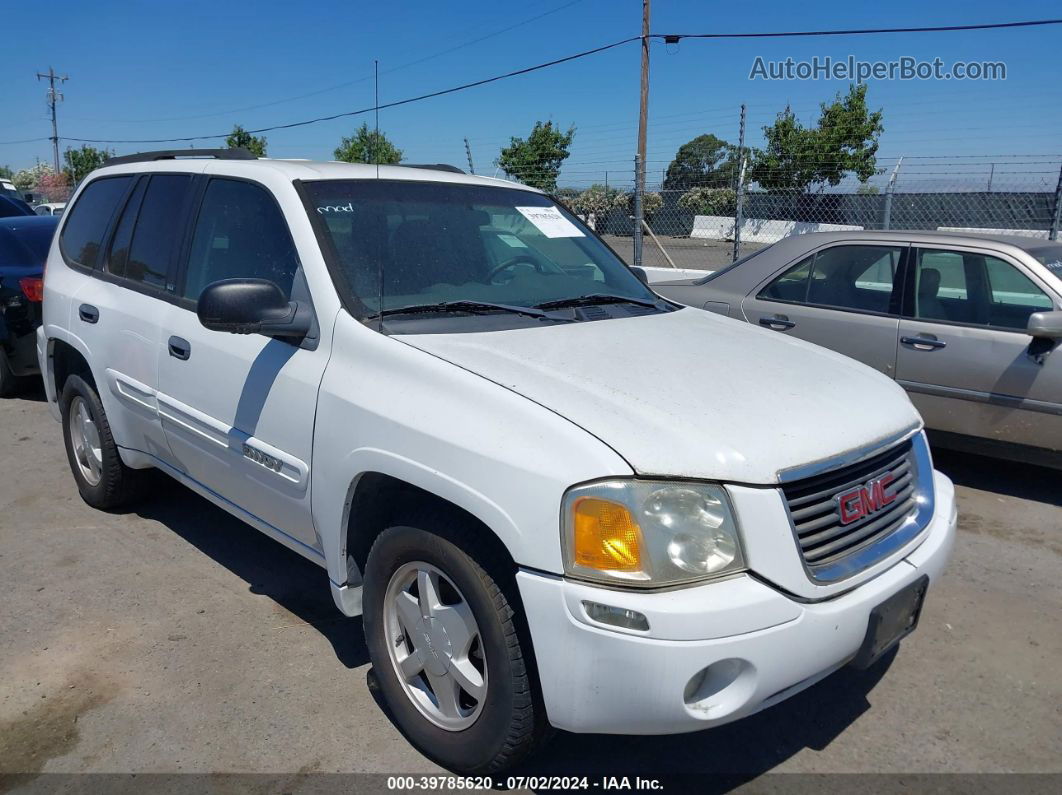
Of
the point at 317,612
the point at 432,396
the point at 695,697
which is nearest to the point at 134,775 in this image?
the point at 317,612

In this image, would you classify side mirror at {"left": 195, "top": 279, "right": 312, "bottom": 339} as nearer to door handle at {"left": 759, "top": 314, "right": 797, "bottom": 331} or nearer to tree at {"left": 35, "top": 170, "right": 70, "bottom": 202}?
door handle at {"left": 759, "top": 314, "right": 797, "bottom": 331}

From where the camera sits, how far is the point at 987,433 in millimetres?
5031

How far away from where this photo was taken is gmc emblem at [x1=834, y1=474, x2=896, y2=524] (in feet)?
7.86

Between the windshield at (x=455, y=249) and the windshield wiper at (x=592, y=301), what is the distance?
0.09ft

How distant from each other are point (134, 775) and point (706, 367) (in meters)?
2.20

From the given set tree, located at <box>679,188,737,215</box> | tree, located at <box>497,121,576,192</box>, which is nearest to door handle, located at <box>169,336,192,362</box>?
tree, located at <box>679,188,737,215</box>

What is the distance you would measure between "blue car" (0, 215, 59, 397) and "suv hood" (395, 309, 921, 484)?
5.80 meters

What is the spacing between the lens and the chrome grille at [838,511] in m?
Answer: 2.27

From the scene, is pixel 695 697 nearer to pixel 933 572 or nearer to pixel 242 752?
pixel 933 572

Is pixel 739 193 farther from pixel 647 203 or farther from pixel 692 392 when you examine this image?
pixel 692 392

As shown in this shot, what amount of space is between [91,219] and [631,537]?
3.86m

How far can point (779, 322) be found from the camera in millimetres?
5820

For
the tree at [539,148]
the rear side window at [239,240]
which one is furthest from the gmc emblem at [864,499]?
the tree at [539,148]

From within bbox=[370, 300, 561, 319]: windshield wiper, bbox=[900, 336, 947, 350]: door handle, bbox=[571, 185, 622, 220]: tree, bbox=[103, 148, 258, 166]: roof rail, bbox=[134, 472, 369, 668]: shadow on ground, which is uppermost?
bbox=[571, 185, 622, 220]: tree
